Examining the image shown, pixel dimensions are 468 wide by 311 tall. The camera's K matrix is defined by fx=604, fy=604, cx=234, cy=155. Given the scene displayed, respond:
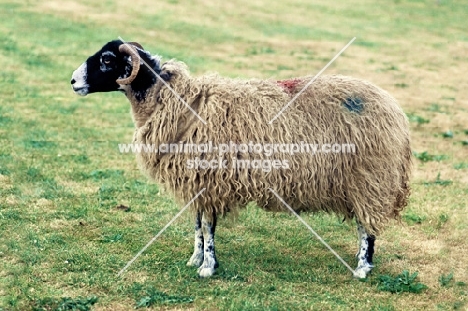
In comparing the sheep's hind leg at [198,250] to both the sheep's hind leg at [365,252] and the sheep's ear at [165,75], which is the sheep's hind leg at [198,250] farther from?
the sheep's hind leg at [365,252]

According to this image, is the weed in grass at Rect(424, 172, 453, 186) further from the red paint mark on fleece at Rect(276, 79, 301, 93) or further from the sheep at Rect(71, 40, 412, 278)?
the red paint mark on fleece at Rect(276, 79, 301, 93)

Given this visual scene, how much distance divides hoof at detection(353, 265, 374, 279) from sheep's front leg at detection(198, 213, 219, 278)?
1.58 meters

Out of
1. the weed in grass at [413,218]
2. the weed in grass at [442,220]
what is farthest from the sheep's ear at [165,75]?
the weed in grass at [442,220]

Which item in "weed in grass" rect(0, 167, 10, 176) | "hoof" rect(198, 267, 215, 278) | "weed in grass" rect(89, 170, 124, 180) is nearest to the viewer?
"hoof" rect(198, 267, 215, 278)

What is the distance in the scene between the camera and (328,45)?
2280 cm

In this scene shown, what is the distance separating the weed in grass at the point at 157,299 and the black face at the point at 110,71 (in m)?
2.23

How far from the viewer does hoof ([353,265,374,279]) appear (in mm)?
6749

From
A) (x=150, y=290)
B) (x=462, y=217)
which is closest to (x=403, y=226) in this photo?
(x=462, y=217)

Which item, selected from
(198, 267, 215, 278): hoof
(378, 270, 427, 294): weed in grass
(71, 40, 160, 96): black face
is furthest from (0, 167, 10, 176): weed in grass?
(378, 270, 427, 294): weed in grass

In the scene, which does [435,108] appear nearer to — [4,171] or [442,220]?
[442,220]

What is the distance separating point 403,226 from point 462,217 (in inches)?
37.6

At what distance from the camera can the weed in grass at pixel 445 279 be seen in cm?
666

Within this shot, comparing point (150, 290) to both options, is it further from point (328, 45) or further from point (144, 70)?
point (328, 45)

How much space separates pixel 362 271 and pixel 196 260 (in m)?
1.89
